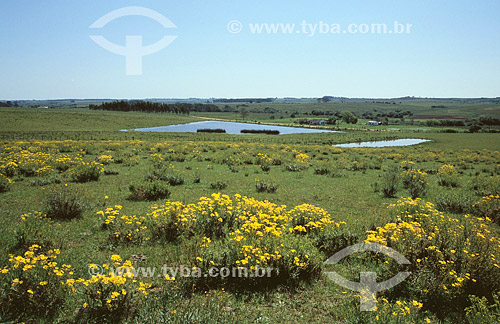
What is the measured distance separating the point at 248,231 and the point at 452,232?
5.51 meters

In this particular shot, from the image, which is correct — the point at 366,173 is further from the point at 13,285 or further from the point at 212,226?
the point at 13,285

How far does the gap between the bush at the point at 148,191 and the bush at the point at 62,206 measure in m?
2.79

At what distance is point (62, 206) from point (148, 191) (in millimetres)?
3605

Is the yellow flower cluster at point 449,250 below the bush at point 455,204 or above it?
above

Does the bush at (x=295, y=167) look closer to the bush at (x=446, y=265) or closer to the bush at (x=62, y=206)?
the bush at (x=446, y=265)

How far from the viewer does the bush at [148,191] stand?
1284 cm

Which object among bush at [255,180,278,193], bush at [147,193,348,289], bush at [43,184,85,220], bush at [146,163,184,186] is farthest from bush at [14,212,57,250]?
bush at [255,180,278,193]

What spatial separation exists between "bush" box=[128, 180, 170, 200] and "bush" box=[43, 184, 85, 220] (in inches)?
110

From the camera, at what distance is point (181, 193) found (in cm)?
1423

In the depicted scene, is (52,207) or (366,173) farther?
(366,173)

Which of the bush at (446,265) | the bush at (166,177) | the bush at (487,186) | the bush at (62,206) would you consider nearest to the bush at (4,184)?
the bush at (62,206)

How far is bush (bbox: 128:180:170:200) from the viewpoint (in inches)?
506

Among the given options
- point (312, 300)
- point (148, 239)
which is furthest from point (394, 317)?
point (148, 239)

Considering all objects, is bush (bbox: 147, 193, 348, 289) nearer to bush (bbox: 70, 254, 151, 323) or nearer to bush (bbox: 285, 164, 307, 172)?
bush (bbox: 70, 254, 151, 323)
